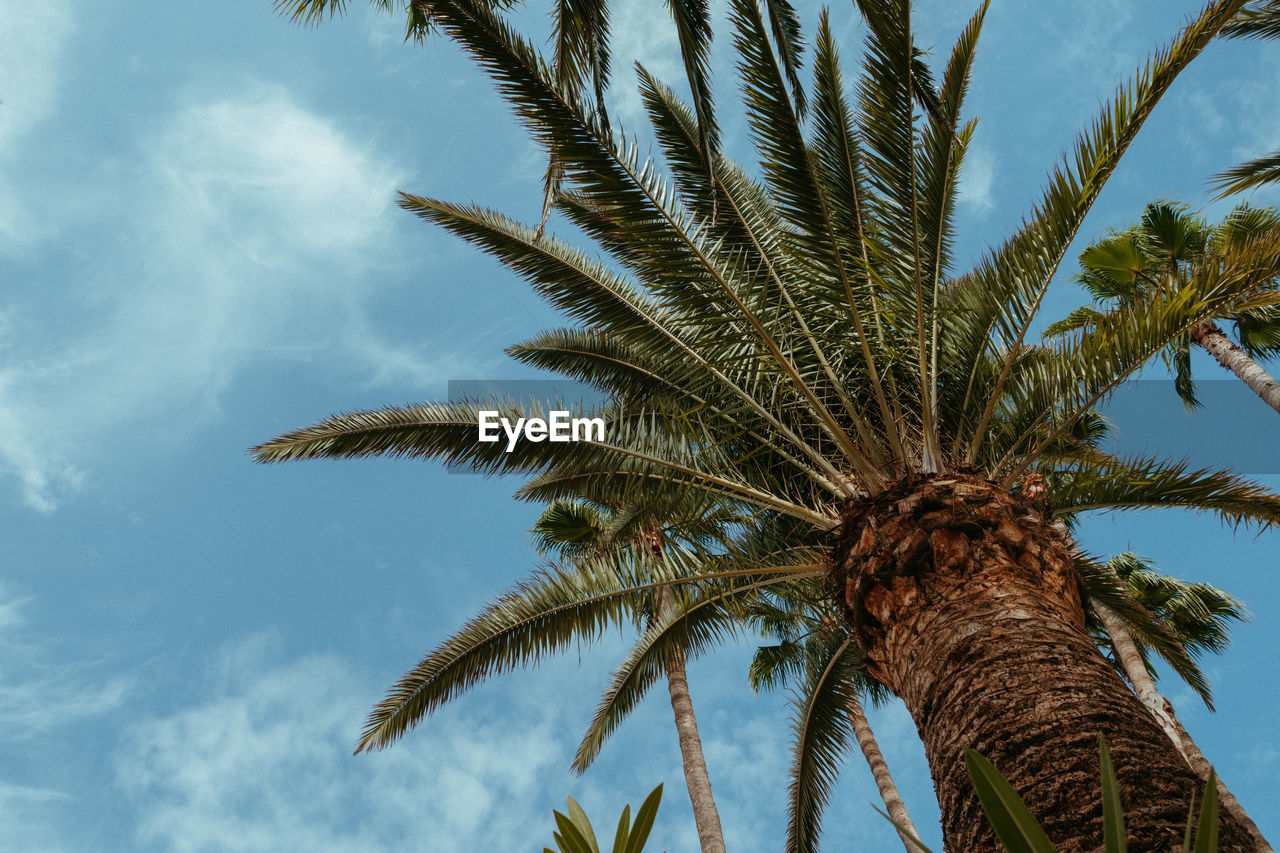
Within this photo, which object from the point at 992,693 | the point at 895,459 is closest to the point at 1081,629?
the point at 992,693

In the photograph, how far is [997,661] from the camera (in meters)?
3.72

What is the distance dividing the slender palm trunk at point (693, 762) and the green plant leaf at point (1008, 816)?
734cm

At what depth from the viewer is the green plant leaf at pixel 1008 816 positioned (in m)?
1.41

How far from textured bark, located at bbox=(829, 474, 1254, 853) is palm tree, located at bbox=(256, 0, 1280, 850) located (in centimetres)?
2

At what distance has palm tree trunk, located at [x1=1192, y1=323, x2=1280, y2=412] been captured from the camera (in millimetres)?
11930

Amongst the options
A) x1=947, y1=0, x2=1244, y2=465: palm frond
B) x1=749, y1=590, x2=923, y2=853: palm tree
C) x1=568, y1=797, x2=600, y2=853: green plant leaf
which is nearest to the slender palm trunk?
x1=749, y1=590, x2=923, y2=853: palm tree

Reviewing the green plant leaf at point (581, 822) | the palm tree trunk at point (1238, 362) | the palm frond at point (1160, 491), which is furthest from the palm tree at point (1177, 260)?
the green plant leaf at point (581, 822)

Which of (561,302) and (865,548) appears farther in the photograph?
(561,302)

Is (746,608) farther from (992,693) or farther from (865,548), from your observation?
(992,693)

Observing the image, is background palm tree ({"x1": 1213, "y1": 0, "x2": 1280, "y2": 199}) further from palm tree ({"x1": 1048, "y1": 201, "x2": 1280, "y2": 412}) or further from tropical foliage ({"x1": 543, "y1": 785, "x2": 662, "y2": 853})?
tropical foliage ({"x1": 543, "y1": 785, "x2": 662, "y2": 853})

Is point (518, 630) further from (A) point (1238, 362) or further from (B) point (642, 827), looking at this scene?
(A) point (1238, 362)

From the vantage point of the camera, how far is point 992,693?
11.7 feet

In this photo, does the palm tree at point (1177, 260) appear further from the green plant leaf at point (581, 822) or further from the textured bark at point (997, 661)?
the green plant leaf at point (581, 822)

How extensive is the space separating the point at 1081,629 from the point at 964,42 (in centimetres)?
397
